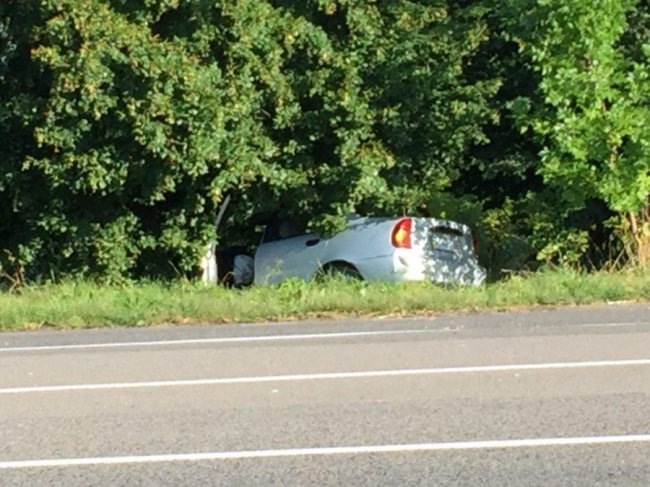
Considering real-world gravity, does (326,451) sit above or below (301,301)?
above

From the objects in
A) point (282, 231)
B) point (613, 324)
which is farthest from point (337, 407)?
point (282, 231)

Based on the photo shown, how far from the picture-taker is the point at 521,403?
7496 mm

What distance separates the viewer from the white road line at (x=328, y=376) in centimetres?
877

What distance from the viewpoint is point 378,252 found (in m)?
15.5

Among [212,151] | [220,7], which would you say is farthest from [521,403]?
[220,7]

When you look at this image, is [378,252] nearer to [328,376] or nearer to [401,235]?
[401,235]

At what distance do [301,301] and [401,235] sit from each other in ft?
7.68

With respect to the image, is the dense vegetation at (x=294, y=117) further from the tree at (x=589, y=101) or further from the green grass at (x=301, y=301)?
Answer: the green grass at (x=301, y=301)

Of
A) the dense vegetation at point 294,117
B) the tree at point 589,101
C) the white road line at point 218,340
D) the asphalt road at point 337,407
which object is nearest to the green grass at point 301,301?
the asphalt road at point 337,407

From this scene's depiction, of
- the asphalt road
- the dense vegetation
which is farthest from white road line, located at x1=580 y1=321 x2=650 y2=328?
the dense vegetation

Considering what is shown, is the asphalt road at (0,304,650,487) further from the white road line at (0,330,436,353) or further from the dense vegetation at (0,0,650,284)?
the dense vegetation at (0,0,650,284)

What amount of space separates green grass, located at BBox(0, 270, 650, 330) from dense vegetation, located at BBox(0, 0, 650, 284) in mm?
1898

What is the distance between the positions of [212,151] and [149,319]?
2600mm

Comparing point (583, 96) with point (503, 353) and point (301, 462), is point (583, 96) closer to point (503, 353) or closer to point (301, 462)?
point (503, 353)
